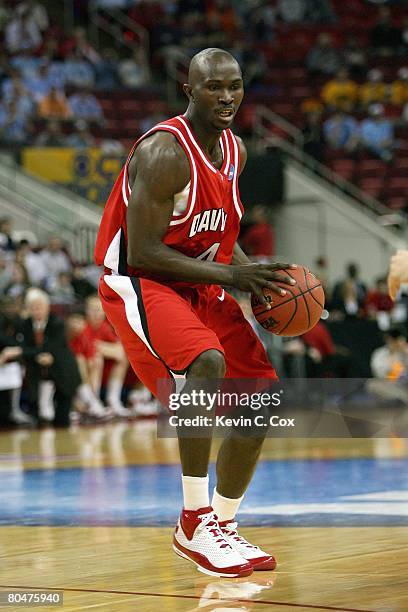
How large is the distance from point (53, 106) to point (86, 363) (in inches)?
273

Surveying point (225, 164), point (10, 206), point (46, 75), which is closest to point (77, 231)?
point (10, 206)

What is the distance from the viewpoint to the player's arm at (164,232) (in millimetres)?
4859

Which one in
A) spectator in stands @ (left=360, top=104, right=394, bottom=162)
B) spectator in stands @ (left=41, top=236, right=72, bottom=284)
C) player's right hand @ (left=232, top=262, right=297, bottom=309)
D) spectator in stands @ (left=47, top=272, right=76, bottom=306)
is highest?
player's right hand @ (left=232, top=262, right=297, bottom=309)

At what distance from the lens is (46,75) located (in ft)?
68.7

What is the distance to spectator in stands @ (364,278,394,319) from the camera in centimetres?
1741

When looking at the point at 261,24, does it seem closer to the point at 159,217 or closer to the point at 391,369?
the point at 391,369

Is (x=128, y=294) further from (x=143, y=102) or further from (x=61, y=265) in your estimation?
(x=143, y=102)

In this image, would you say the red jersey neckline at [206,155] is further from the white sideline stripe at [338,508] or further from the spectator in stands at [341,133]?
the spectator in stands at [341,133]

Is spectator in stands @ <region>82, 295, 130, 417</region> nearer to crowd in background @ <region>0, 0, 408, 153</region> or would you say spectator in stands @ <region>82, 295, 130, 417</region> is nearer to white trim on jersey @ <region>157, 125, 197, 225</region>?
crowd in background @ <region>0, 0, 408, 153</region>

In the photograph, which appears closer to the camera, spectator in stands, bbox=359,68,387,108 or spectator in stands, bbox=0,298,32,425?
spectator in stands, bbox=0,298,32,425

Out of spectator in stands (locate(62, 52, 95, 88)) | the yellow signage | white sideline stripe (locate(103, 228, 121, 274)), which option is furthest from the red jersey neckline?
spectator in stands (locate(62, 52, 95, 88))

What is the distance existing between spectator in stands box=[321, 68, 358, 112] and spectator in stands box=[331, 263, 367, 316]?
5.73 m

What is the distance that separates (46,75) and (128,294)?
→ 16.6 m

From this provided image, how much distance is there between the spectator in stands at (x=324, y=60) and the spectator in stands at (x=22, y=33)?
5539 millimetres
